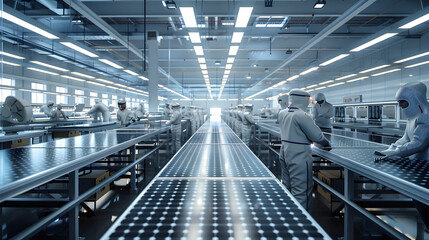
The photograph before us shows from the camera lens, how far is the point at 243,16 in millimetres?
3457

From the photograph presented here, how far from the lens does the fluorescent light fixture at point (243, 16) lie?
3.24 meters

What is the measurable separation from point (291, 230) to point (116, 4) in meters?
6.11

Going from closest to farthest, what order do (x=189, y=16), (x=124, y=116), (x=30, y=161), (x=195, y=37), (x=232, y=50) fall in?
(x=30, y=161) → (x=189, y=16) → (x=195, y=37) → (x=232, y=50) → (x=124, y=116)

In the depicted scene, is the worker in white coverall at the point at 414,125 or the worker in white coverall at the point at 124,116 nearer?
the worker in white coverall at the point at 414,125

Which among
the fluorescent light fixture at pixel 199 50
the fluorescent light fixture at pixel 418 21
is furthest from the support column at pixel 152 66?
the fluorescent light fixture at pixel 418 21

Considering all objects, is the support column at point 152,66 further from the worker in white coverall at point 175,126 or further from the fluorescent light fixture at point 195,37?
the fluorescent light fixture at point 195,37

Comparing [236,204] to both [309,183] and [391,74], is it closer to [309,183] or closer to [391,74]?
[309,183]

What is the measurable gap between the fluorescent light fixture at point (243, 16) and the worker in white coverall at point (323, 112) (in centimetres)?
227

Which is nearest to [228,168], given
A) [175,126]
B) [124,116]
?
[124,116]

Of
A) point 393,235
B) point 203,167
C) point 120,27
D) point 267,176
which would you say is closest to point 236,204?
point 267,176

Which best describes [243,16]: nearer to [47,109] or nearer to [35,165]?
[35,165]

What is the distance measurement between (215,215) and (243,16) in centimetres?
325

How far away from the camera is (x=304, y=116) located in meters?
2.33

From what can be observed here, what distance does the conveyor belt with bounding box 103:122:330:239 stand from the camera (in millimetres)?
842
